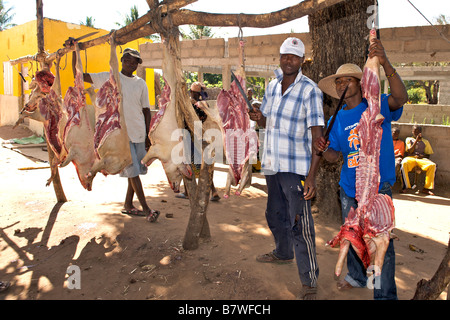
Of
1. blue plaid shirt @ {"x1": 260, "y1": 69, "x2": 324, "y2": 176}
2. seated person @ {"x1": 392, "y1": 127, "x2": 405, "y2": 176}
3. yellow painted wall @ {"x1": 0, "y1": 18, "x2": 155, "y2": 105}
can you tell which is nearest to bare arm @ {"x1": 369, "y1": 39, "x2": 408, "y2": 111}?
blue plaid shirt @ {"x1": 260, "y1": 69, "x2": 324, "y2": 176}

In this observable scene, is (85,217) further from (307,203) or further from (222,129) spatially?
(307,203)

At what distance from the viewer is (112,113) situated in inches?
138

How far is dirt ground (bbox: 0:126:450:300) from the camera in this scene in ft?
9.47

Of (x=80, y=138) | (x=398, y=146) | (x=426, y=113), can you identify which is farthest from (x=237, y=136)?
(x=426, y=113)

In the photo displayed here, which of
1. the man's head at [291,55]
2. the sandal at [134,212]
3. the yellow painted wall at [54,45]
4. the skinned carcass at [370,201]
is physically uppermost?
the yellow painted wall at [54,45]

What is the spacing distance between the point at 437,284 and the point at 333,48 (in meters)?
3.27

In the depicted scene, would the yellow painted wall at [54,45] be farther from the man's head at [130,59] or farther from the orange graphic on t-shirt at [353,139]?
the orange graphic on t-shirt at [353,139]

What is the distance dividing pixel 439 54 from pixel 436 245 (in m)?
5.65

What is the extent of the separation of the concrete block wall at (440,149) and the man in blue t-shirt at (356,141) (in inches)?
216

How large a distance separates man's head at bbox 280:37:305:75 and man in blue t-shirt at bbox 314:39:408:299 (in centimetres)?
30

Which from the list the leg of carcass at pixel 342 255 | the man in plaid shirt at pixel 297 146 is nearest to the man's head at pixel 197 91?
the man in plaid shirt at pixel 297 146

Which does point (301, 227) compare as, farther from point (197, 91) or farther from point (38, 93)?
point (38, 93)

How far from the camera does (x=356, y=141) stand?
2.50m

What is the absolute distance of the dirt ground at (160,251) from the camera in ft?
9.47
